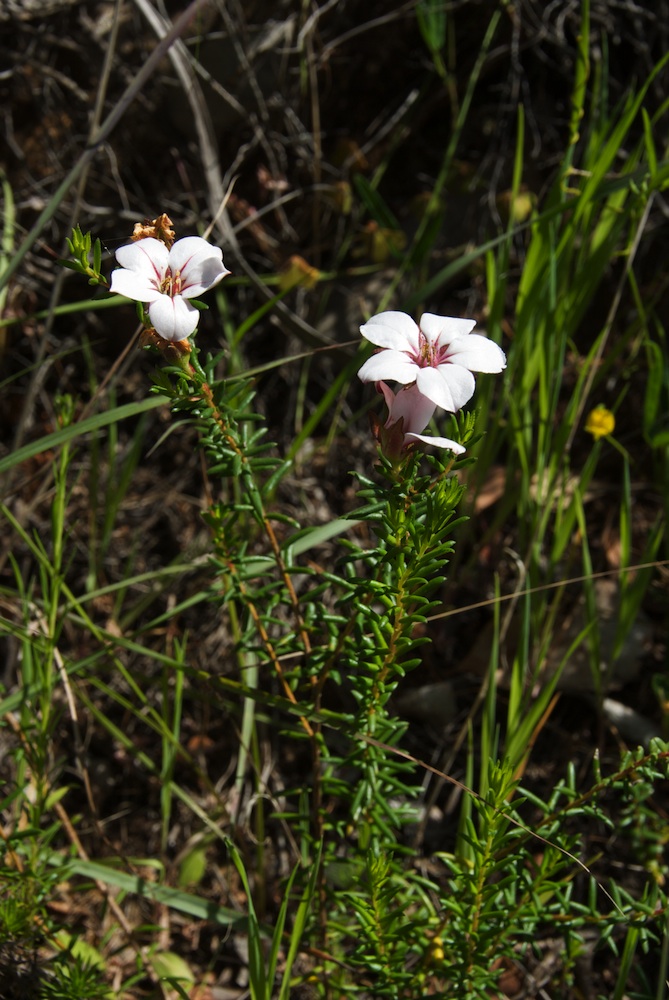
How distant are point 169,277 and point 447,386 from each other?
460mm

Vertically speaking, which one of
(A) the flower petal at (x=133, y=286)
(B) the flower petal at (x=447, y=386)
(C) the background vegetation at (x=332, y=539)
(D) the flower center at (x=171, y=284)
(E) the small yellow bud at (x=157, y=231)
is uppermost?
(E) the small yellow bud at (x=157, y=231)

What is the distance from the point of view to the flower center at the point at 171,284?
126 centimetres

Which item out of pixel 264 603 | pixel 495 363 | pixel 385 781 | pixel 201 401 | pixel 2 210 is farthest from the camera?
pixel 2 210

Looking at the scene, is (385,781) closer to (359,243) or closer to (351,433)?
(351,433)

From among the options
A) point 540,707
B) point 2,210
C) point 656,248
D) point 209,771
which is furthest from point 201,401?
point 656,248

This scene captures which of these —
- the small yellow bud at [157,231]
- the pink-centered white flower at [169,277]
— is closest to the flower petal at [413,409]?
the pink-centered white flower at [169,277]

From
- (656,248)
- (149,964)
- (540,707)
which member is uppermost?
(656,248)

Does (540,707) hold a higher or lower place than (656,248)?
lower

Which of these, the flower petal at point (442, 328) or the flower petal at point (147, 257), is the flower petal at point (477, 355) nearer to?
the flower petal at point (442, 328)

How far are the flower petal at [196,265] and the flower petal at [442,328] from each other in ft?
1.01

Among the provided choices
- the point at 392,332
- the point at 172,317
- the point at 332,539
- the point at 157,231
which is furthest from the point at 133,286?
the point at 332,539

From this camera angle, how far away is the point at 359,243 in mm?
2955

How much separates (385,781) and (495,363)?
883 millimetres

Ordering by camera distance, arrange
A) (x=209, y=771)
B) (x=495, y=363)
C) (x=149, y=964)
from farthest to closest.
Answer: (x=209, y=771), (x=149, y=964), (x=495, y=363)
